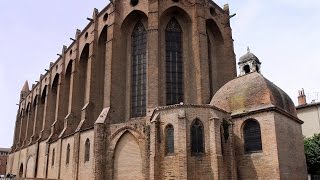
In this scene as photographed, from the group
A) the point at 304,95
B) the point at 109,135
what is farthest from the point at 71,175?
the point at 304,95

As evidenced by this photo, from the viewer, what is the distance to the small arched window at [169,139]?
17.9m

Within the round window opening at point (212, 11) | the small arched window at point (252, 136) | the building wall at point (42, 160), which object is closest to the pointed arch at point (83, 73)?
the building wall at point (42, 160)

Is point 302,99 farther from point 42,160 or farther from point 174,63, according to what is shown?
point 42,160

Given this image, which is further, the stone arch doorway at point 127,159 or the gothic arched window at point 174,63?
the gothic arched window at point 174,63

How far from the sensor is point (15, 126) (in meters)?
53.0

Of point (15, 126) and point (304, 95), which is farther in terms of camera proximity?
point (15, 126)

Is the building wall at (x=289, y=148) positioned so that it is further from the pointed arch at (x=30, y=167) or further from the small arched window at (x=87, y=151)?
the pointed arch at (x=30, y=167)

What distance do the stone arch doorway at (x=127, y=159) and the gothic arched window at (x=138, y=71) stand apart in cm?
319

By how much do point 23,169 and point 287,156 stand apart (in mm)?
31977

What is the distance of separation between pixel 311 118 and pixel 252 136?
53.1 feet

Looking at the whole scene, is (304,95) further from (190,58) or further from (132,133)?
(132,133)

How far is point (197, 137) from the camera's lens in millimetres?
17609

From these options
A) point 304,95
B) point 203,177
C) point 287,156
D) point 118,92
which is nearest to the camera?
point 203,177

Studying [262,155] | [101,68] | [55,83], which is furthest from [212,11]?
[55,83]
